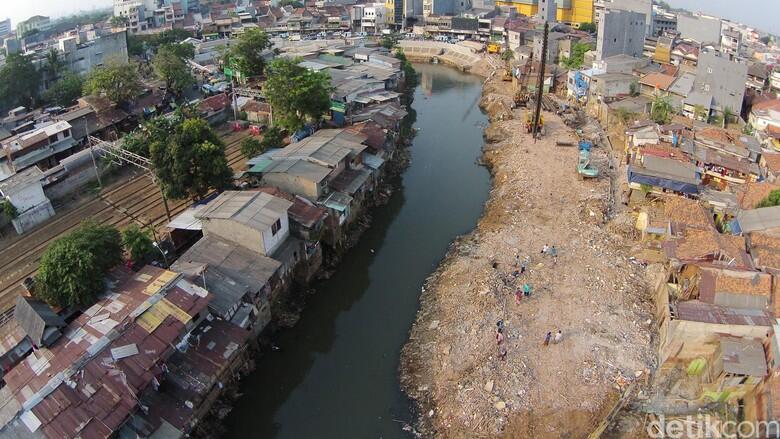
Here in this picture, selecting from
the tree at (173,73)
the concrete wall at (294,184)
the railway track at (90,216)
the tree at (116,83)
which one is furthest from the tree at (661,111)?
the tree at (116,83)

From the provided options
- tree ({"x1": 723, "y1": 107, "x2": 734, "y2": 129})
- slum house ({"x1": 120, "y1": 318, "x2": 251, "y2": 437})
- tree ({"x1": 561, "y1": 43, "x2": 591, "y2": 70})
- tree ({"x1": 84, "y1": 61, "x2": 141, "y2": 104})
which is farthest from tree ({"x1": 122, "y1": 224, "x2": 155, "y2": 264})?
tree ({"x1": 561, "y1": 43, "x2": 591, "y2": 70})

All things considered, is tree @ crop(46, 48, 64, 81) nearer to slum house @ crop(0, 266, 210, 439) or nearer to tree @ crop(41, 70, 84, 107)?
tree @ crop(41, 70, 84, 107)

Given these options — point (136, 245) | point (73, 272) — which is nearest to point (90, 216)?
point (136, 245)

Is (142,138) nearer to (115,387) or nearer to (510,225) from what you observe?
(115,387)

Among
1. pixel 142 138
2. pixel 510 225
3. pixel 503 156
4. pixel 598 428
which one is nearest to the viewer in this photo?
pixel 598 428

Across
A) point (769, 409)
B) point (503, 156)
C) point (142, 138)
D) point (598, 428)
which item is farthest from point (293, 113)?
point (769, 409)

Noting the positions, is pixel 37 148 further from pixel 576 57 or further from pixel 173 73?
pixel 576 57
